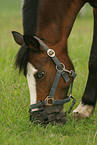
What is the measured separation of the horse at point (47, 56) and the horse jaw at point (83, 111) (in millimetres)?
493

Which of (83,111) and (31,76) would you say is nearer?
(31,76)

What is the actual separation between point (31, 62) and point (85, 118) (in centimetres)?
107

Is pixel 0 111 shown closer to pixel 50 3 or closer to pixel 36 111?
pixel 36 111

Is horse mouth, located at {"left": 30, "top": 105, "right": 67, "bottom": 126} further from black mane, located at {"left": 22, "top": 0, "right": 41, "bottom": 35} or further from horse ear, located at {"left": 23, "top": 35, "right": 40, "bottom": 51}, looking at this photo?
black mane, located at {"left": 22, "top": 0, "right": 41, "bottom": 35}

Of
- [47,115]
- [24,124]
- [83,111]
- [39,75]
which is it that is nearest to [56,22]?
[39,75]

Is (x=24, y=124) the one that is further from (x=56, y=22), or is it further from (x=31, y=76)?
(x=56, y=22)

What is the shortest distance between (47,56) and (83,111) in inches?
40.0

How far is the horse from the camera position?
2662 millimetres

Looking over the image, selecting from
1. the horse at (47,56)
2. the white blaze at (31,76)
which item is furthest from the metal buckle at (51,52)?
the white blaze at (31,76)

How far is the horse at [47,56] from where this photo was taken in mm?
2662

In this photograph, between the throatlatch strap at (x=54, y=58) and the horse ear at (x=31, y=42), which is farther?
the throatlatch strap at (x=54, y=58)

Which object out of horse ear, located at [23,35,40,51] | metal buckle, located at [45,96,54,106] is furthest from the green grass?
horse ear, located at [23,35,40,51]

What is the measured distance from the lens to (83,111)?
11.1 ft

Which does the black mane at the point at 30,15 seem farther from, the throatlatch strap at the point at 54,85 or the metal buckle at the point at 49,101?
the metal buckle at the point at 49,101
